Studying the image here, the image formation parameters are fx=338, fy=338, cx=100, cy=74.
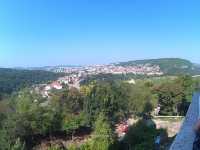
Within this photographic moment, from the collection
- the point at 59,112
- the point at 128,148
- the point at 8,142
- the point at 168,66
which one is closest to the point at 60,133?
Result: the point at 59,112

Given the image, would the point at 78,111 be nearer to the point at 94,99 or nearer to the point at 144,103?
the point at 94,99

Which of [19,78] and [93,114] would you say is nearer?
[93,114]

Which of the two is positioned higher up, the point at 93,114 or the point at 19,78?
the point at 93,114

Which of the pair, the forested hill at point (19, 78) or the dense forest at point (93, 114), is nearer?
the dense forest at point (93, 114)
